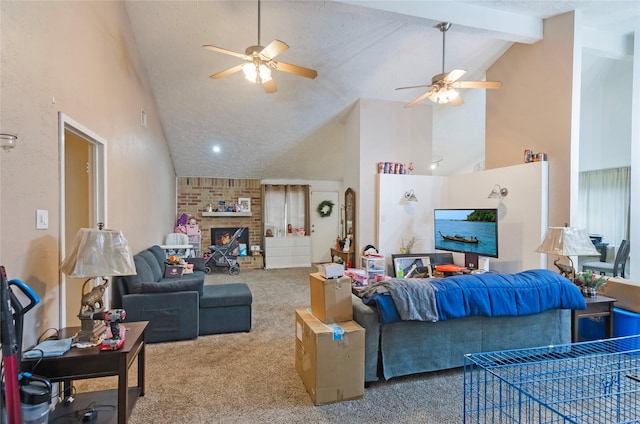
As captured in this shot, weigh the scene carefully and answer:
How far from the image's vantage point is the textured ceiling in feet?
11.9

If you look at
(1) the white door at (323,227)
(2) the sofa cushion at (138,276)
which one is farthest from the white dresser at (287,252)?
(2) the sofa cushion at (138,276)

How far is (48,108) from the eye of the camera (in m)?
2.08

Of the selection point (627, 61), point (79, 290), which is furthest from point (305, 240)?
point (627, 61)

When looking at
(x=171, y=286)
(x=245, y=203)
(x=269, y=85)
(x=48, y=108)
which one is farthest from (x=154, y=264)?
(x=245, y=203)

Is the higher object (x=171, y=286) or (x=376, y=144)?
(x=376, y=144)

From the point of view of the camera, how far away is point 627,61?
15.4 ft

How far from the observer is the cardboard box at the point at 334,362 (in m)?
2.13

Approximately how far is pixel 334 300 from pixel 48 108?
90.8 inches

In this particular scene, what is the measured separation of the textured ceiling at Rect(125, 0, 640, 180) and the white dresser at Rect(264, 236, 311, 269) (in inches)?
71.6

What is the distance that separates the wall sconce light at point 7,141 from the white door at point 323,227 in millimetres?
6611

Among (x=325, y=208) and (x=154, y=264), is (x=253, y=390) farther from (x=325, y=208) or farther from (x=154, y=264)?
(x=325, y=208)

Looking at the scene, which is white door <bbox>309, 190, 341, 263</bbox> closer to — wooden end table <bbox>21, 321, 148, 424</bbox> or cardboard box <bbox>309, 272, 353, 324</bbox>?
cardboard box <bbox>309, 272, 353, 324</bbox>

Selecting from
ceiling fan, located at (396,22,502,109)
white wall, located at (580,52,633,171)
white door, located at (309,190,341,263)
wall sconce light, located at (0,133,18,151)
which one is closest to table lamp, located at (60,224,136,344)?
wall sconce light, located at (0,133,18,151)

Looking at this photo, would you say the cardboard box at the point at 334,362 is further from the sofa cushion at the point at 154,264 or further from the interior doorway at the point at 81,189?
the sofa cushion at the point at 154,264
